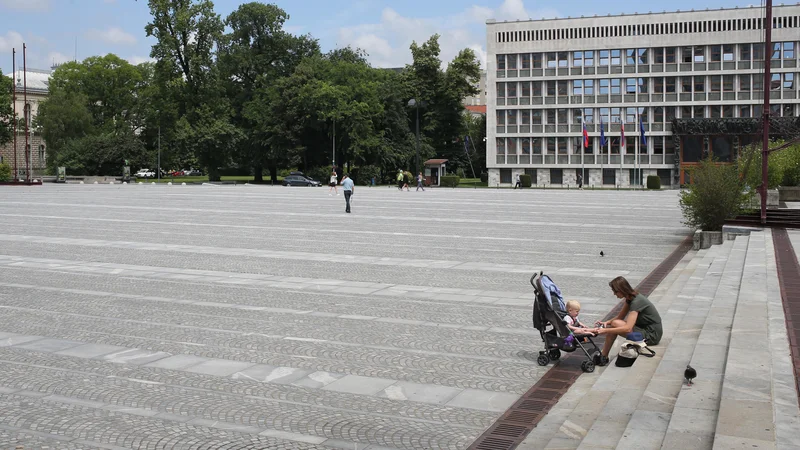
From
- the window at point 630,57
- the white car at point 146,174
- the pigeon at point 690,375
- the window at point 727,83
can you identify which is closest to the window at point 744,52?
the window at point 727,83

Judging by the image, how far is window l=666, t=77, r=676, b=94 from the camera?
83.3m

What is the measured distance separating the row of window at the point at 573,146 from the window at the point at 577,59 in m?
7.47

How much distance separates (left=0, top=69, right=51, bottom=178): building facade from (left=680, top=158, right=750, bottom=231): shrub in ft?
288

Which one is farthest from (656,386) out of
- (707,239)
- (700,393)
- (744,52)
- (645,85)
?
(744,52)

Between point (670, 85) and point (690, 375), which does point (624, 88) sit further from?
point (690, 375)

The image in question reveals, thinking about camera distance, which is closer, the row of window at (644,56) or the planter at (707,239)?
the planter at (707,239)

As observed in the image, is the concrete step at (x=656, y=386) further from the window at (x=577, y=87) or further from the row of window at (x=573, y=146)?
the window at (x=577, y=87)

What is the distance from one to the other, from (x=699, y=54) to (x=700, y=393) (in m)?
82.1

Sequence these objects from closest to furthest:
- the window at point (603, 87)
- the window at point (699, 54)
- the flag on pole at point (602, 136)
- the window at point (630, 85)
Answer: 1. the flag on pole at point (602, 136)
2. the window at point (699, 54)
3. the window at point (630, 85)
4. the window at point (603, 87)

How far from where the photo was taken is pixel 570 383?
838cm

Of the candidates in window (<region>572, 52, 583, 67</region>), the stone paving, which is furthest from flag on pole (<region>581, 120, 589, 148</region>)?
the stone paving

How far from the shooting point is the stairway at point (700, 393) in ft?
19.4

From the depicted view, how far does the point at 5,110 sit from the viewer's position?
84.9 m

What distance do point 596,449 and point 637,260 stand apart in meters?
12.9
